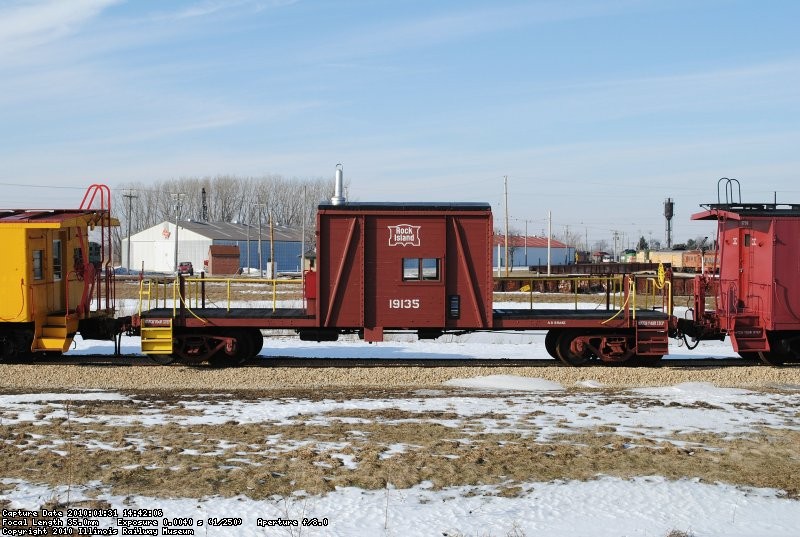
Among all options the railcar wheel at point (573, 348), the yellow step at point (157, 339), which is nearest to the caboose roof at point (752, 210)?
the railcar wheel at point (573, 348)

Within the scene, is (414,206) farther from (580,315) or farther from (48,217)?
(48,217)

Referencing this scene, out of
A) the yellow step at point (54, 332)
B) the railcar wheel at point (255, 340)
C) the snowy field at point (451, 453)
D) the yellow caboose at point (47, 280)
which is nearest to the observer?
the snowy field at point (451, 453)

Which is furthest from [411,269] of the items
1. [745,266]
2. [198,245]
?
[198,245]

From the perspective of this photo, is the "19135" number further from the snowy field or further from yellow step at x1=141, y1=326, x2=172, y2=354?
yellow step at x1=141, y1=326, x2=172, y2=354

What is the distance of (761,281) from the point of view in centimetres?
1588

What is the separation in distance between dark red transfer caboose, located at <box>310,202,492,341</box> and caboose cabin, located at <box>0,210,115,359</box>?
5488 millimetres

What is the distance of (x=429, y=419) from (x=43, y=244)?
10123 millimetres

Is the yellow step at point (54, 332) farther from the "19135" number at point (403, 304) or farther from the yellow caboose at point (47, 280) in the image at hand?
the "19135" number at point (403, 304)

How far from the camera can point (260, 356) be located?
57.4 ft

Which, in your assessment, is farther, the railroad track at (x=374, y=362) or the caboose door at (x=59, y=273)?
the caboose door at (x=59, y=273)

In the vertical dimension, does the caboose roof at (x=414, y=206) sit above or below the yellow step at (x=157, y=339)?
above

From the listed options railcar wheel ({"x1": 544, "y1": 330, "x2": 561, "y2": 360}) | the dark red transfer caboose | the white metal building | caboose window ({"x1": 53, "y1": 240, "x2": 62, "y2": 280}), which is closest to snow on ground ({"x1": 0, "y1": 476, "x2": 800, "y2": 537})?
the dark red transfer caboose

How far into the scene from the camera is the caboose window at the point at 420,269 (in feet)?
51.8

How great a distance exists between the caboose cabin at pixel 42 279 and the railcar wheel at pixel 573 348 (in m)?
10.3
